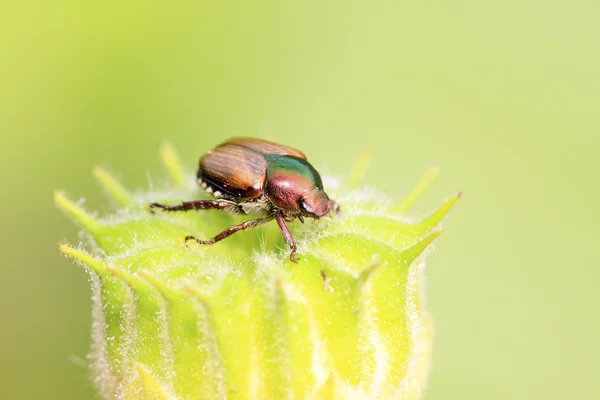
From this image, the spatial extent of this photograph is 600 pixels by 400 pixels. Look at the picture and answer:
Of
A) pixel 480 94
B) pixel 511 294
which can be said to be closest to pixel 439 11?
pixel 480 94

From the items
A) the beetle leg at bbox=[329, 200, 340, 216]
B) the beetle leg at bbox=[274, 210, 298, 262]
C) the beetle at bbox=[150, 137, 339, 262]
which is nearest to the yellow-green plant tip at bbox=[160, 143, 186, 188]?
the beetle at bbox=[150, 137, 339, 262]

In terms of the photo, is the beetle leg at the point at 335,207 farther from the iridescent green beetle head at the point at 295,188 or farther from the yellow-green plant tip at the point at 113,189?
the yellow-green plant tip at the point at 113,189

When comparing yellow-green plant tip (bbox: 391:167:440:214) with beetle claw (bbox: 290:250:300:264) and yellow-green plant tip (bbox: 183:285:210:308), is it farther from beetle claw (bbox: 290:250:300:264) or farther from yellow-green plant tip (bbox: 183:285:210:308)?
yellow-green plant tip (bbox: 183:285:210:308)

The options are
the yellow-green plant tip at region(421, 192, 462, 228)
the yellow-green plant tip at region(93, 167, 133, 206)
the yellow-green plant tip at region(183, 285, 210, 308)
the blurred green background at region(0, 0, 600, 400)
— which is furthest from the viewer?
the blurred green background at region(0, 0, 600, 400)

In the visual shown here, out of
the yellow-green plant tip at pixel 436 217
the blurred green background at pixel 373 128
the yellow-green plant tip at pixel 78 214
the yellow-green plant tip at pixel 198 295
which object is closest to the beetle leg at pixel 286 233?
the yellow-green plant tip at pixel 198 295

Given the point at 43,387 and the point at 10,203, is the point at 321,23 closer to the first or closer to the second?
the point at 10,203
